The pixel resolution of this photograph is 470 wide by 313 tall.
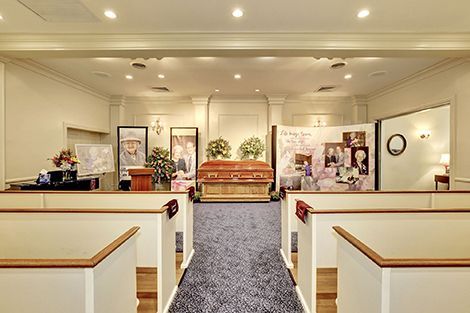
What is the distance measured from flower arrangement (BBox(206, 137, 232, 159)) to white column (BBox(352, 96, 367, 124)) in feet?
13.2

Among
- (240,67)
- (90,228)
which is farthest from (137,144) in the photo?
(90,228)

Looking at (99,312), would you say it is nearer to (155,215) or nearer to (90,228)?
(155,215)

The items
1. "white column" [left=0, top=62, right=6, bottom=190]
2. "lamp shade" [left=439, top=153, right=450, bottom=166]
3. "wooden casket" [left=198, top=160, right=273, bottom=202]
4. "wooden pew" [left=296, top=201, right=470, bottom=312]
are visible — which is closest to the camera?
"wooden pew" [left=296, top=201, right=470, bottom=312]

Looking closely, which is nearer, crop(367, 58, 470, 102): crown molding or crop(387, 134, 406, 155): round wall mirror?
crop(367, 58, 470, 102): crown molding

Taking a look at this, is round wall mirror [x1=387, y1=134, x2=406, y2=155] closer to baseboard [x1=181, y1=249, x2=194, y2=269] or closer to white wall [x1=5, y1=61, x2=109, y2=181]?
baseboard [x1=181, y1=249, x2=194, y2=269]

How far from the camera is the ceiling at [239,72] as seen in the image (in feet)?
14.1

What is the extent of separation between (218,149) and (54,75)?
160 inches

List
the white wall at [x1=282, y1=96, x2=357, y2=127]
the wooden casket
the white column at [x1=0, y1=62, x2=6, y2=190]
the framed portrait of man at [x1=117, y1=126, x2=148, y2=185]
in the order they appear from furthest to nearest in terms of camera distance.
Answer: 1. the white wall at [x1=282, y1=96, x2=357, y2=127]
2. the framed portrait of man at [x1=117, y1=126, x2=148, y2=185]
3. the wooden casket
4. the white column at [x1=0, y1=62, x2=6, y2=190]

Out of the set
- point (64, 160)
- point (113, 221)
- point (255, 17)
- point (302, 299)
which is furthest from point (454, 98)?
point (64, 160)

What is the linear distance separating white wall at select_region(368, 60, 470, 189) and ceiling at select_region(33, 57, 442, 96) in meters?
0.29

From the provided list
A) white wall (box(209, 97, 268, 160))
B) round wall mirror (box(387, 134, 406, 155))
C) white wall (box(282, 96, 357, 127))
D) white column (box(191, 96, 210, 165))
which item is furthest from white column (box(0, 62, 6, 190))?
round wall mirror (box(387, 134, 406, 155))

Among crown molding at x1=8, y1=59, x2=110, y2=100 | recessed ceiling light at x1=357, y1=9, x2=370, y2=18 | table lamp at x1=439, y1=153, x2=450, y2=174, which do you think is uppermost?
recessed ceiling light at x1=357, y1=9, x2=370, y2=18

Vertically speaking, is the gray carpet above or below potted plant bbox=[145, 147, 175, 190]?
below

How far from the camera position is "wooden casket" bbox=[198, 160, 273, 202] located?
586 cm
